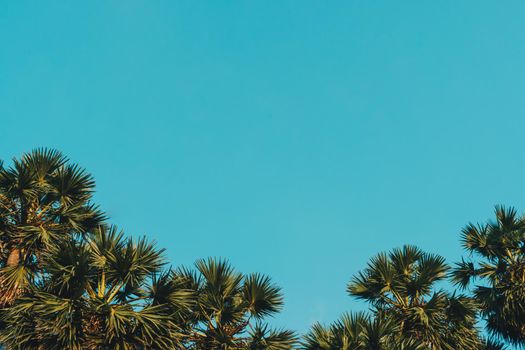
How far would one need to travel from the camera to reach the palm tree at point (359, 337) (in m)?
17.1

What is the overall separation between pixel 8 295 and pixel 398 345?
11039 millimetres

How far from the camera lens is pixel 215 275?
18.5 m

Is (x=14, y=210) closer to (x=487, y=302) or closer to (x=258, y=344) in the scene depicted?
(x=258, y=344)

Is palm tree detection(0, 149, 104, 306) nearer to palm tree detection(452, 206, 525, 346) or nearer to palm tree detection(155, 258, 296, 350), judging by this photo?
palm tree detection(155, 258, 296, 350)

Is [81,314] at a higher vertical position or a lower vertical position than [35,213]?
lower

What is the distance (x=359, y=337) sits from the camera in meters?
17.4

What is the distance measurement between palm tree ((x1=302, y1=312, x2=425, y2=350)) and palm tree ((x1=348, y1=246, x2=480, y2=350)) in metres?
1.77

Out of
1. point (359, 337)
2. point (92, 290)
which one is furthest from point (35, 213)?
point (359, 337)

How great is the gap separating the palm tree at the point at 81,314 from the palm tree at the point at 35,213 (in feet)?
9.57

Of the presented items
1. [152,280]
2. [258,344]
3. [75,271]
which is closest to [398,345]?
[258,344]

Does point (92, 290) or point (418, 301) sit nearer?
point (92, 290)

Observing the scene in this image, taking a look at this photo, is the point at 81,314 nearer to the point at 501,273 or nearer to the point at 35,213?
the point at 35,213

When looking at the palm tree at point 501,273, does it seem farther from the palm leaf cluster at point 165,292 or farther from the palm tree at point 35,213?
the palm tree at point 35,213

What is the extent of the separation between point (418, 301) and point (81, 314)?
36.3 feet
